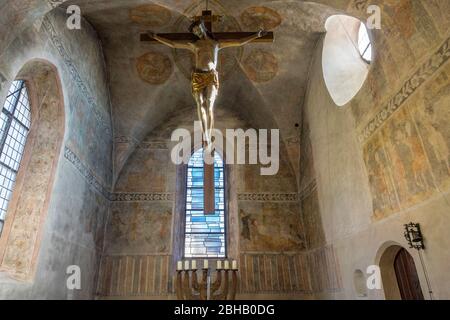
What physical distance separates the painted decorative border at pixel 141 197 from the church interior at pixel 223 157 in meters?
0.04

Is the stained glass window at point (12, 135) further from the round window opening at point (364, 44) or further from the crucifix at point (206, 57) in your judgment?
the round window opening at point (364, 44)

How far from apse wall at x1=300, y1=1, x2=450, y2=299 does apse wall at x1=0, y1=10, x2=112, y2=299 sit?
5646 mm

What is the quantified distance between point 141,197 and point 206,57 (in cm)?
523

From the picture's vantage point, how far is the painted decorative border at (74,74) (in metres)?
6.11

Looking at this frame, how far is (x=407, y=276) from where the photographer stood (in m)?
5.20

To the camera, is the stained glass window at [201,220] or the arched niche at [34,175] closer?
the arched niche at [34,175]

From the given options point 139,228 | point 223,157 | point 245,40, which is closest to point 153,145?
point 223,157

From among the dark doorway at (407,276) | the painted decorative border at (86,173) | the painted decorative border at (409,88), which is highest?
the painted decorative border at (86,173)

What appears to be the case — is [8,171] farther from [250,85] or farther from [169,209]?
[250,85]

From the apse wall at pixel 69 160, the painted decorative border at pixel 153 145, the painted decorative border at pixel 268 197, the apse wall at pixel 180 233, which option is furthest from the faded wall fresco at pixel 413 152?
the painted decorative border at pixel 153 145

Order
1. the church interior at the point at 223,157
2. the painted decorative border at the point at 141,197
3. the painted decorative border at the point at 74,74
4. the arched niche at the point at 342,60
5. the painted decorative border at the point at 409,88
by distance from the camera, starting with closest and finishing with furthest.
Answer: the painted decorative border at the point at 409,88 → the church interior at the point at 223,157 → the painted decorative border at the point at 74,74 → the arched niche at the point at 342,60 → the painted decorative border at the point at 141,197

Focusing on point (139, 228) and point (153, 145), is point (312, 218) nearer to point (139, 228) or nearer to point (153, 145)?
point (139, 228)

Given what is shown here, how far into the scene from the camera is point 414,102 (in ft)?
15.3

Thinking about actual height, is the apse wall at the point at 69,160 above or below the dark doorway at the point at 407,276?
above
